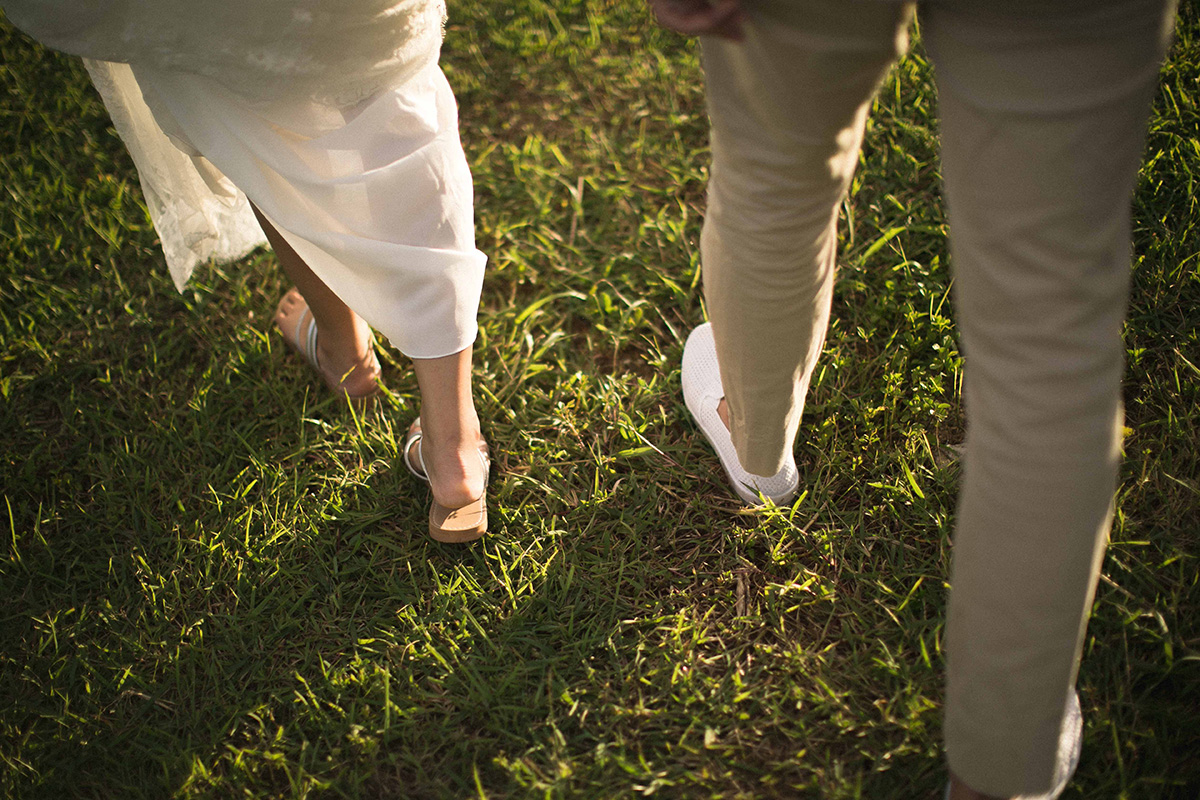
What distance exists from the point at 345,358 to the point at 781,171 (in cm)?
111

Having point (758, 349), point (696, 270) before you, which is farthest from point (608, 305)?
point (758, 349)

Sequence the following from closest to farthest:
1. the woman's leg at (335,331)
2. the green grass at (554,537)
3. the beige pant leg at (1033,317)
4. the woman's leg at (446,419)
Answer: the beige pant leg at (1033,317), the green grass at (554,537), the woman's leg at (446,419), the woman's leg at (335,331)

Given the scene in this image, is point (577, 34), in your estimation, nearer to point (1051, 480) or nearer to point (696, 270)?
point (696, 270)

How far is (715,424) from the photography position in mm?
1508

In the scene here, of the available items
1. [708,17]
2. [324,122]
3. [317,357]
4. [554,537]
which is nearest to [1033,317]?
[708,17]

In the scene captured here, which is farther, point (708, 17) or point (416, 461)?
point (416, 461)

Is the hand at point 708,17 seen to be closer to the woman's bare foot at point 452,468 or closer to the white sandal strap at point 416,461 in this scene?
the woman's bare foot at point 452,468

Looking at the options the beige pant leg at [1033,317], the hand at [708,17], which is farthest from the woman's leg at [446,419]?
the beige pant leg at [1033,317]

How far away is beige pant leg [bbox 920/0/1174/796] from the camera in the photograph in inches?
28.6

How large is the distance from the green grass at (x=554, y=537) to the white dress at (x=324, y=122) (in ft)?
1.37

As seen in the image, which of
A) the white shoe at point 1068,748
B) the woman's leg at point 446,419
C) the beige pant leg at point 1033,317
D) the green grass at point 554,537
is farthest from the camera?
the woman's leg at point 446,419

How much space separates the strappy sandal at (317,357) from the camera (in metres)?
1.68

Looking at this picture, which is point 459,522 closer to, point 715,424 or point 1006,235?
point 715,424

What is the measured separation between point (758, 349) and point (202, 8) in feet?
3.02
